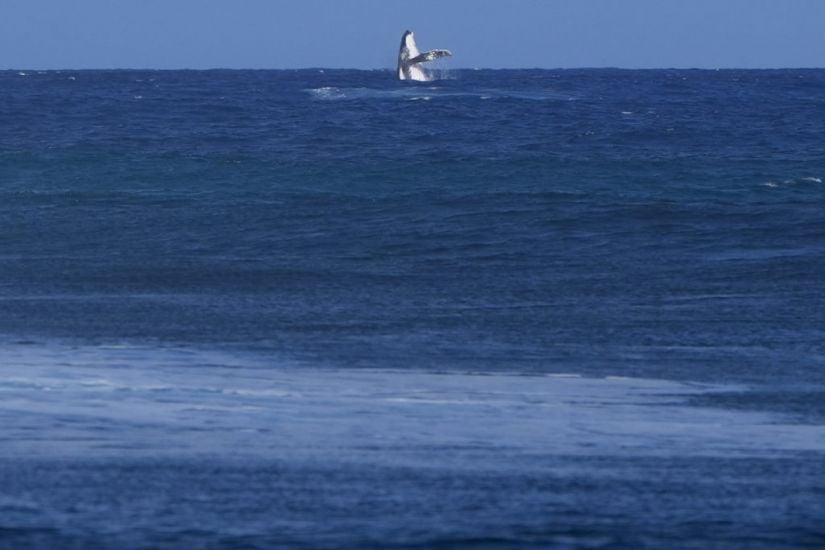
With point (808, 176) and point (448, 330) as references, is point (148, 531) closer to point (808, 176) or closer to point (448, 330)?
point (448, 330)

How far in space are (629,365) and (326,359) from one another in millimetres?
1764

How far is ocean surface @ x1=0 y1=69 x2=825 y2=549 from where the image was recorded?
6.61 meters

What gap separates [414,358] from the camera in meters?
10.1

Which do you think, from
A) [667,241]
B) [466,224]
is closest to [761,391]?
[667,241]

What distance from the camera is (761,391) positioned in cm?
904

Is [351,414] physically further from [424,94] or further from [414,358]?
[424,94]
